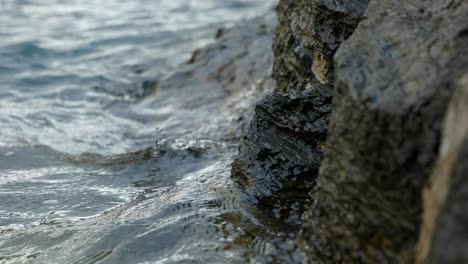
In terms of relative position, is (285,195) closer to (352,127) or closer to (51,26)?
(352,127)

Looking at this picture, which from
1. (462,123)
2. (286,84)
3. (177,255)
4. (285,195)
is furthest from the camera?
(286,84)

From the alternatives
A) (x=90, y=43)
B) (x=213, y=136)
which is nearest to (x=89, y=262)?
(x=213, y=136)

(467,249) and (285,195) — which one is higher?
(467,249)

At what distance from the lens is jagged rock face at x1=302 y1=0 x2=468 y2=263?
2566 millimetres

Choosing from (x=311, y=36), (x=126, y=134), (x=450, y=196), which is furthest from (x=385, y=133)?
(x=126, y=134)

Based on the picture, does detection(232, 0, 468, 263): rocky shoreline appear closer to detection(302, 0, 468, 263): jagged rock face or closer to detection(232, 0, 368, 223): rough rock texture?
detection(302, 0, 468, 263): jagged rock face

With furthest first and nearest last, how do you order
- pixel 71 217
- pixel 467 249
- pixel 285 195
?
pixel 71 217
pixel 285 195
pixel 467 249

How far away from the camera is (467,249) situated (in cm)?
194

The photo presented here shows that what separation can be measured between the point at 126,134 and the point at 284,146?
304 cm

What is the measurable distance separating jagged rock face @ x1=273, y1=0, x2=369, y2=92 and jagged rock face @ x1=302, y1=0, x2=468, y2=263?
4.92 ft

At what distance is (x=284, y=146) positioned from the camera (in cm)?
425

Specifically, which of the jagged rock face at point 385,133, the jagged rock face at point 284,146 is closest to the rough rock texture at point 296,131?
the jagged rock face at point 284,146

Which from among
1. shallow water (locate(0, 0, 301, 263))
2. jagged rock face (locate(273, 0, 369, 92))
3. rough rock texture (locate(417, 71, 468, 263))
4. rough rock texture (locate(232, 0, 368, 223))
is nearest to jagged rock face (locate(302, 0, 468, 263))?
rough rock texture (locate(417, 71, 468, 263))

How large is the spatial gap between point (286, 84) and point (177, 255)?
2.74 meters
